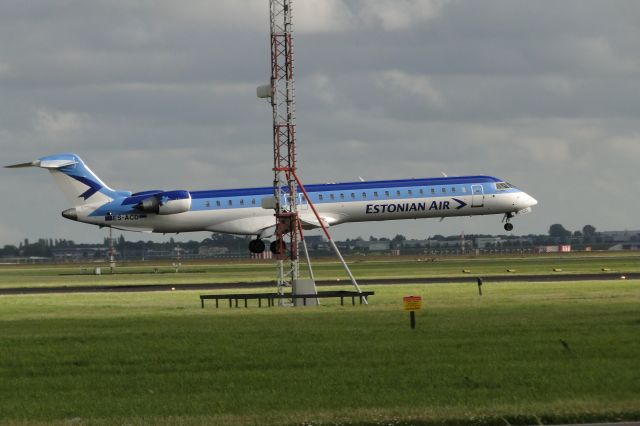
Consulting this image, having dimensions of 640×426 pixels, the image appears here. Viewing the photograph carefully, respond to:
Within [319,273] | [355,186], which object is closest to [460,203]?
[355,186]

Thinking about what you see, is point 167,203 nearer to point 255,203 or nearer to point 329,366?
point 255,203

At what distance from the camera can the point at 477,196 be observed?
8688 cm

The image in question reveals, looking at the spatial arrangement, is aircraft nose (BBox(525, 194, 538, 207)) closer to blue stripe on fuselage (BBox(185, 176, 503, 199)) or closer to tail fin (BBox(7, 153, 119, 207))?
blue stripe on fuselage (BBox(185, 176, 503, 199))

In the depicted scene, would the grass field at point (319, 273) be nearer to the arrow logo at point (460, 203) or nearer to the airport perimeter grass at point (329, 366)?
the arrow logo at point (460, 203)

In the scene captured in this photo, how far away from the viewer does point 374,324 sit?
128 ft

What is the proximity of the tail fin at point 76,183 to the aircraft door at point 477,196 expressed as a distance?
24.3 meters

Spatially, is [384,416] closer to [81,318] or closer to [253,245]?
[81,318]

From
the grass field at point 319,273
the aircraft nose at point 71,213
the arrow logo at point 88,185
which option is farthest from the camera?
the aircraft nose at point 71,213

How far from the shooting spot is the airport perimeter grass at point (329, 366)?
22516mm

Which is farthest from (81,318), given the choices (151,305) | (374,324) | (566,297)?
(566,297)

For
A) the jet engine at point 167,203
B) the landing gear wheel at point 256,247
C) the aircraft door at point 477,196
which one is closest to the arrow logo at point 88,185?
the jet engine at point 167,203

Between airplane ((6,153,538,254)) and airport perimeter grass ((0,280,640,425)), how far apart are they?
38.1m

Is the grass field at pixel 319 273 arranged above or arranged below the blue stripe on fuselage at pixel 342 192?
below

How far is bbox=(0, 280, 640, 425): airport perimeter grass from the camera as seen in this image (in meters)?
22.5
